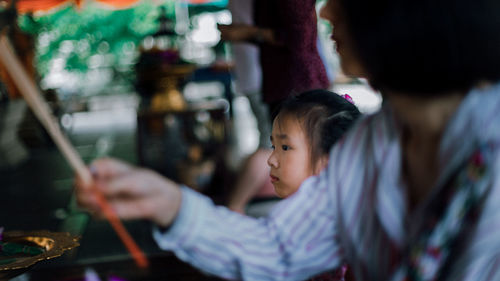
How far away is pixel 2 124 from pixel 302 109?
566 cm

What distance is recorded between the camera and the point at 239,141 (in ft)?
18.7

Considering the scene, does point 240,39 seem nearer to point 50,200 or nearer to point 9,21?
point 9,21

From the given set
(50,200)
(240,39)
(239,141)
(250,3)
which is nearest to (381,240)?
(240,39)

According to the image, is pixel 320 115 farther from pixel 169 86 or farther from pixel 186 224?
pixel 169 86

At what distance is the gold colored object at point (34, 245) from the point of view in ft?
3.08

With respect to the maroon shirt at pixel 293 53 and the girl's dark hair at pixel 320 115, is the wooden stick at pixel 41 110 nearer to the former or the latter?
the girl's dark hair at pixel 320 115

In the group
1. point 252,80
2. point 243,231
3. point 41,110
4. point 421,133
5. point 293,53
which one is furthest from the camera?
point 252,80

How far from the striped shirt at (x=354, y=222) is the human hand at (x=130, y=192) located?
0.10 feet

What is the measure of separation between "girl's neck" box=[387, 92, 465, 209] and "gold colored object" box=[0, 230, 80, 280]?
64 centimetres

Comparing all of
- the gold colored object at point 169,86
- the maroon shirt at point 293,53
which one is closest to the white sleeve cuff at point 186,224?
the maroon shirt at point 293,53

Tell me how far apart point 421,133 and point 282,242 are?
29 centimetres

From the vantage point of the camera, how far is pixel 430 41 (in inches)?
25.5

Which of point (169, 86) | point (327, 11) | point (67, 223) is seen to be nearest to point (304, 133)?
A: point (327, 11)

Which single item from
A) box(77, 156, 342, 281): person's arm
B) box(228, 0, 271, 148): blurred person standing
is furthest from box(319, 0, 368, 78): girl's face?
box(228, 0, 271, 148): blurred person standing
